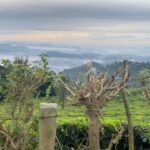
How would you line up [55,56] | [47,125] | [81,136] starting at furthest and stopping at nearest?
[55,56], [81,136], [47,125]

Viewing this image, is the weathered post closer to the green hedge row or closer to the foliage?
the foliage

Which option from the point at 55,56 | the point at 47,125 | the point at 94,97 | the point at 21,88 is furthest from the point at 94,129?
the point at 55,56

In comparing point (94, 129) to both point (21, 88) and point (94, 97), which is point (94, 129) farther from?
point (21, 88)

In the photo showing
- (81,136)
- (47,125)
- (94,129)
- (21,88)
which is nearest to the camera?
(47,125)

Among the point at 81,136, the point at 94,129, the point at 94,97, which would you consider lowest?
the point at 81,136

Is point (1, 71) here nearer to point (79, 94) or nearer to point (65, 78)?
point (65, 78)

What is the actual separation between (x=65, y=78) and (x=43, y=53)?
477mm

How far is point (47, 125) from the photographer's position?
4.55 metres

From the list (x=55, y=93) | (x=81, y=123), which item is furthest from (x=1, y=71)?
(x=55, y=93)

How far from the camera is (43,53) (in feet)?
22.6

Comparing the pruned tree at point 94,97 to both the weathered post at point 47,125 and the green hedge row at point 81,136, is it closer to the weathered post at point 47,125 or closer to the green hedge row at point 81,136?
the weathered post at point 47,125

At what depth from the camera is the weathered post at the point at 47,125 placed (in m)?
4.53

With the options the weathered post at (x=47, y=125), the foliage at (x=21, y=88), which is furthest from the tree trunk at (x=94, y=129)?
the weathered post at (x=47, y=125)

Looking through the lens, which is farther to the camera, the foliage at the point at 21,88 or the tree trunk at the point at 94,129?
the foliage at the point at 21,88
